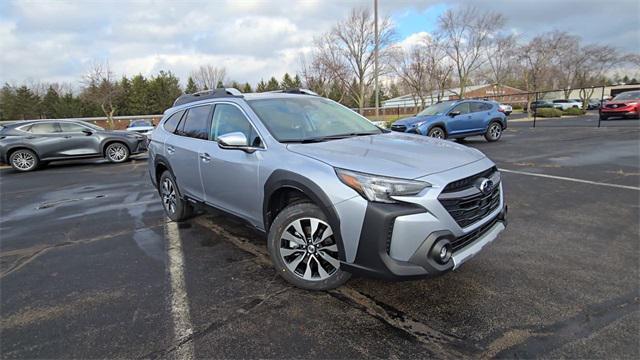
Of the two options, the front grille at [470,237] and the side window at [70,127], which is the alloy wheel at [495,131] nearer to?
the front grille at [470,237]

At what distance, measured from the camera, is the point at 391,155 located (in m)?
3.04

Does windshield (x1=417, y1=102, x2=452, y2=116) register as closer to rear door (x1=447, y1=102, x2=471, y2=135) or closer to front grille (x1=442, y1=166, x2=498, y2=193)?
rear door (x1=447, y1=102, x2=471, y2=135)

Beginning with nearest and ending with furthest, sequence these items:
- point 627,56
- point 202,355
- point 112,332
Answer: point 202,355, point 112,332, point 627,56

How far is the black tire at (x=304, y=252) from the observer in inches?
117

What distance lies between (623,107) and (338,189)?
2305 cm

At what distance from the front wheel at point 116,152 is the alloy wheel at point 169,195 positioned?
870 cm

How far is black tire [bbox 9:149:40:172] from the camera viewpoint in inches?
457

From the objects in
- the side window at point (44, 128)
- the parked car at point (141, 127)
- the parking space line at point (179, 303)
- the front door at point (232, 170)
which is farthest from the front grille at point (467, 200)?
the parked car at point (141, 127)

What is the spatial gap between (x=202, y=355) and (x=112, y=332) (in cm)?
80

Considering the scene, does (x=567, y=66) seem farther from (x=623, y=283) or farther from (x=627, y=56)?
(x=623, y=283)

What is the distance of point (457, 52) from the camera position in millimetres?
46156

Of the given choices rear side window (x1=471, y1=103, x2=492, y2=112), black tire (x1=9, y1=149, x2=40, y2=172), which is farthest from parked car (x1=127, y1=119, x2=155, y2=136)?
rear side window (x1=471, y1=103, x2=492, y2=112)

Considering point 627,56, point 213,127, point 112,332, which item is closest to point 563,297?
point 112,332

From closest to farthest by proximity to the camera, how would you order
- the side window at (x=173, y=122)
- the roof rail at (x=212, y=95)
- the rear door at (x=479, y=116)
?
the roof rail at (x=212, y=95), the side window at (x=173, y=122), the rear door at (x=479, y=116)
